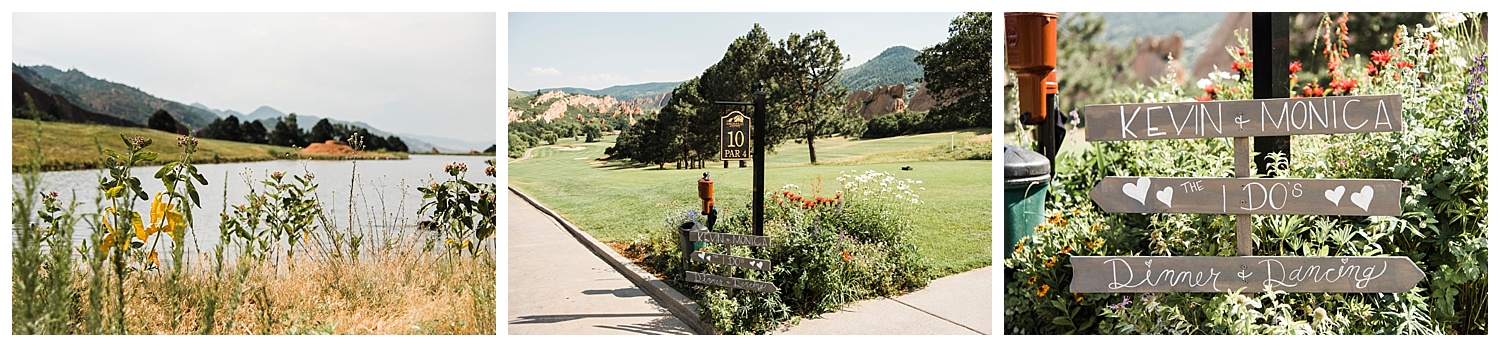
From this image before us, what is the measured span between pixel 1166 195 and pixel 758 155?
139 cm

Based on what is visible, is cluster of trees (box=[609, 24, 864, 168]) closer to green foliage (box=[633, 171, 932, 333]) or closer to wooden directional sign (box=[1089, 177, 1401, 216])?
green foliage (box=[633, 171, 932, 333])

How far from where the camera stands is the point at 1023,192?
122 inches

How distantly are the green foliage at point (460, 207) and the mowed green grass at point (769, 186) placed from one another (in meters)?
0.40

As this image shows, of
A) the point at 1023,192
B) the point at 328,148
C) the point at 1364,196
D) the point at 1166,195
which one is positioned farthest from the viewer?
the point at 328,148

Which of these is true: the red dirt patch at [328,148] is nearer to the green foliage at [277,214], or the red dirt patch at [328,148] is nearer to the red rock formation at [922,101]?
the green foliage at [277,214]

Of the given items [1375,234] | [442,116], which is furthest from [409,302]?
[1375,234]

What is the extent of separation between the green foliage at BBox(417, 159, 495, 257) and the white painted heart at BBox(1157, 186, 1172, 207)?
2445 millimetres

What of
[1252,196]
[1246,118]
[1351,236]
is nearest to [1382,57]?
[1351,236]

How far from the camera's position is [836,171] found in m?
3.87

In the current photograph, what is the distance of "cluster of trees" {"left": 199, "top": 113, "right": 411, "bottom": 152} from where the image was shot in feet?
11.1

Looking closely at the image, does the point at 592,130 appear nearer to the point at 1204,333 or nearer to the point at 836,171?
the point at 836,171

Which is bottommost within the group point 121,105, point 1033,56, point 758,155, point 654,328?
point 654,328

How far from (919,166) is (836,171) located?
0.45 metres

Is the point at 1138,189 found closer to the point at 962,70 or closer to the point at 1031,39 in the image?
the point at 1031,39
